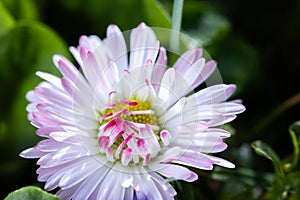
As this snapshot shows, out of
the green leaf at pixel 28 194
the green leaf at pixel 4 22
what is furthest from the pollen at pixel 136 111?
the green leaf at pixel 4 22

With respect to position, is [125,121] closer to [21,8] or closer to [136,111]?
[136,111]

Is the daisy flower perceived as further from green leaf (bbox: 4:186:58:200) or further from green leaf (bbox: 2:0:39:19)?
green leaf (bbox: 2:0:39:19)

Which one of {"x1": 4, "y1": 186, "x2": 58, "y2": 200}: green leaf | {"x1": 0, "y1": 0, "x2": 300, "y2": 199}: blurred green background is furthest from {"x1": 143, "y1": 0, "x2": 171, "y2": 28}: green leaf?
{"x1": 4, "y1": 186, "x2": 58, "y2": 200}: green leaf

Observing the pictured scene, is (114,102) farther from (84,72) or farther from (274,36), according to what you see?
(274,36)

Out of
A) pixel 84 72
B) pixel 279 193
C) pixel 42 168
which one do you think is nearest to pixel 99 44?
pixel 84 72

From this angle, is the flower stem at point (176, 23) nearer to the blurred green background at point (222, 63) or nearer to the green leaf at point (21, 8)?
the blurred green background at point (222, 63)

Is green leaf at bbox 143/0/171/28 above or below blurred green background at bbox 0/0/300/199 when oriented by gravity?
above
